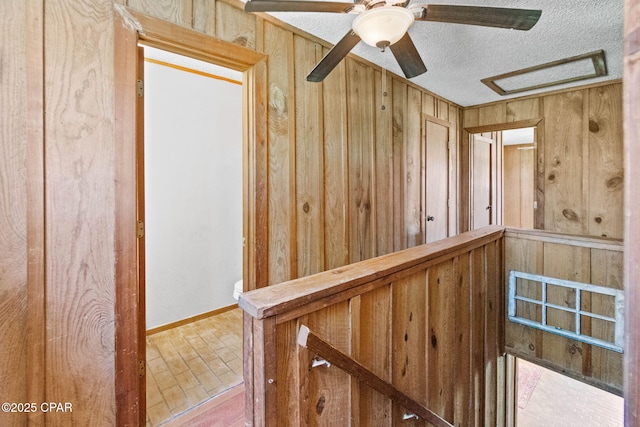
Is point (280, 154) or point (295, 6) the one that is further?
point (280, 154)

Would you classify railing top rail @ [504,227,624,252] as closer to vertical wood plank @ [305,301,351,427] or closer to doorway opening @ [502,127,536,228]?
vertical wood plank @ [305,301,351,427]

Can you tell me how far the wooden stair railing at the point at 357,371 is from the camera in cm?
93

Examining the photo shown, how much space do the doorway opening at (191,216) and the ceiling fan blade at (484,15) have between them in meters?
2.08

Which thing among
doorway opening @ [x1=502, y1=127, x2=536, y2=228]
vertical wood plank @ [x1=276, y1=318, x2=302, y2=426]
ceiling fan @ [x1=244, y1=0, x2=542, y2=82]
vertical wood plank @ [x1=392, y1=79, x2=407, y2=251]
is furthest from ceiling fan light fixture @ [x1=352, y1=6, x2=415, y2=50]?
doorway opening @ [x1=502, y1=127, x2=536, y2=228]

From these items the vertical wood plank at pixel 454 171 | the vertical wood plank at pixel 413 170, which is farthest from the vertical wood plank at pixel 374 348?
the vertical wood plank at pixel 454 171

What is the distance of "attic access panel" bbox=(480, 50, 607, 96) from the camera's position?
8.39 ft

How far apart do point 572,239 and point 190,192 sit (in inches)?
137

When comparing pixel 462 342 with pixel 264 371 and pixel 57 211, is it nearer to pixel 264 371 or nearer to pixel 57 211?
pixel 264 371

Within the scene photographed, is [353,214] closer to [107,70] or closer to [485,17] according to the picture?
[485,17]

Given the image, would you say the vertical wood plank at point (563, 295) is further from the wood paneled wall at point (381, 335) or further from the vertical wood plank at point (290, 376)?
the vertical wood plank at point (290, 376)

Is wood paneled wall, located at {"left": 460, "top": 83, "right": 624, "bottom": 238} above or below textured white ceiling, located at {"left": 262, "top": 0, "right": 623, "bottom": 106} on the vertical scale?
below

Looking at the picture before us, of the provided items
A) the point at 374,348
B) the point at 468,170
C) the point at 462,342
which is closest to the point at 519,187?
the point at 468,170

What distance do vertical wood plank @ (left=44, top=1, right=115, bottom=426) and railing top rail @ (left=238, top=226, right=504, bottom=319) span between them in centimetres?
94

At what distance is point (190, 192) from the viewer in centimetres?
294
